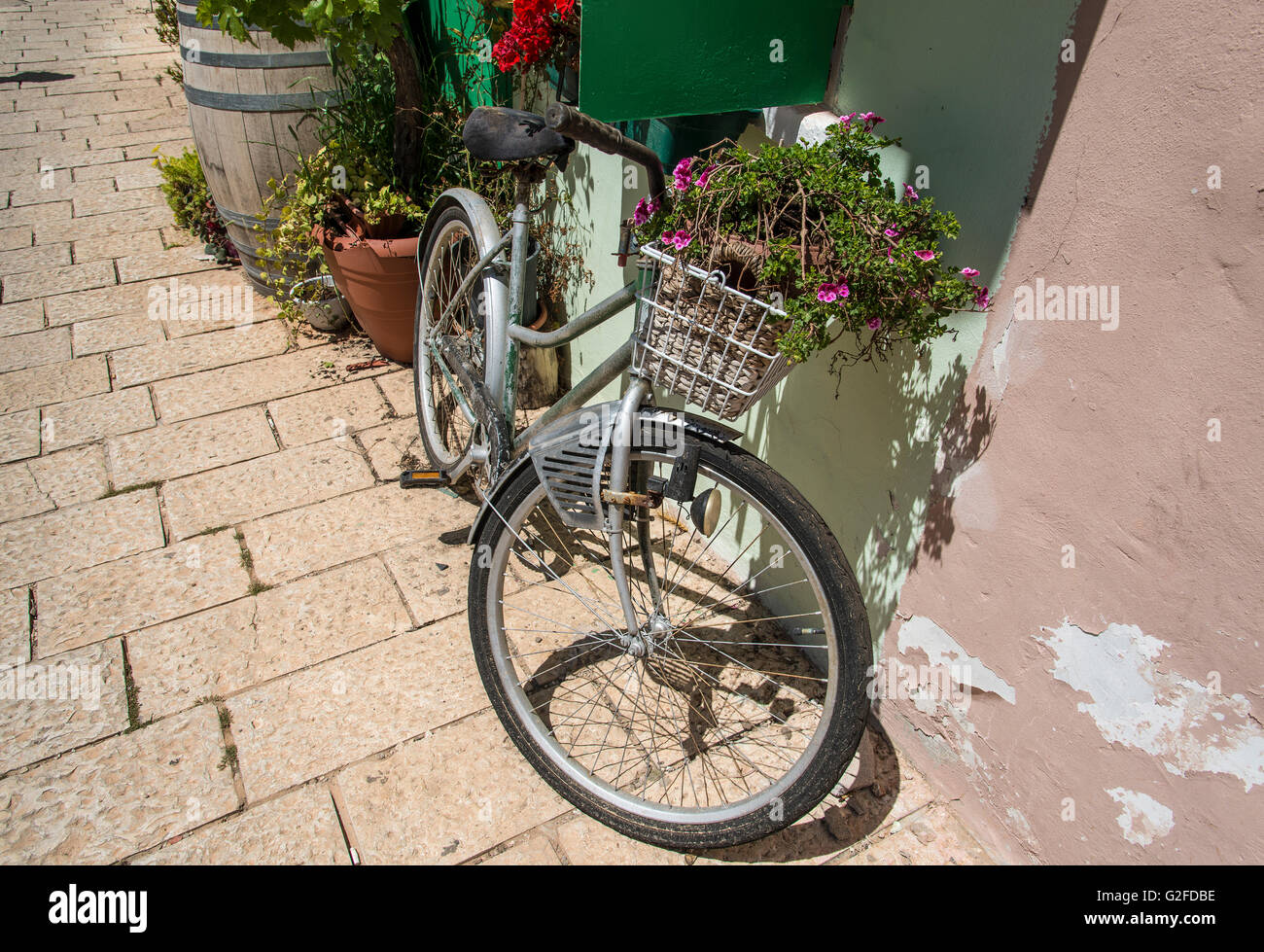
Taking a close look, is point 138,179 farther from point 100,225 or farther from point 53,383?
point 53,383

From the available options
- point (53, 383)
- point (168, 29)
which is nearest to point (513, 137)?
point (53, 383)

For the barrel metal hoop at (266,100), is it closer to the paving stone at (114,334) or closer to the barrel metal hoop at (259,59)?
the barrel metal hoop at (259,59)

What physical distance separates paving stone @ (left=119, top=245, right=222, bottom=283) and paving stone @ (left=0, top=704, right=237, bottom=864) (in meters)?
3.05

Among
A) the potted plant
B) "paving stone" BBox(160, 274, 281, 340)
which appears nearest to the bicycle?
the potted plant

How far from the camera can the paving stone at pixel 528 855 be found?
6.39ft

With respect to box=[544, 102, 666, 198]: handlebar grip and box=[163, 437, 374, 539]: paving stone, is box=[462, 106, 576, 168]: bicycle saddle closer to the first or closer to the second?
box=[544, 102, 666, 198]: handlebar grip

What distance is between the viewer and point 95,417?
3.36 m

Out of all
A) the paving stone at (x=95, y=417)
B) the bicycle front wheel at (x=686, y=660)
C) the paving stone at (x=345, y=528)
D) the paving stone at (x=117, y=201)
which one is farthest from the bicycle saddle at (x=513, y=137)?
the paving stone at (x=117, y=201)

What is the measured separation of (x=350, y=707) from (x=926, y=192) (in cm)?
194

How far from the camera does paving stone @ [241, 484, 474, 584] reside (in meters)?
2.74

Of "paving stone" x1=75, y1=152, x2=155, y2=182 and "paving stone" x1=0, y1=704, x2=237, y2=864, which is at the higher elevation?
"paving stone" x1=75, y1=152, x2=155, y2=182

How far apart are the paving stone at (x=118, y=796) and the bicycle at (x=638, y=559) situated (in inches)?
30.5
